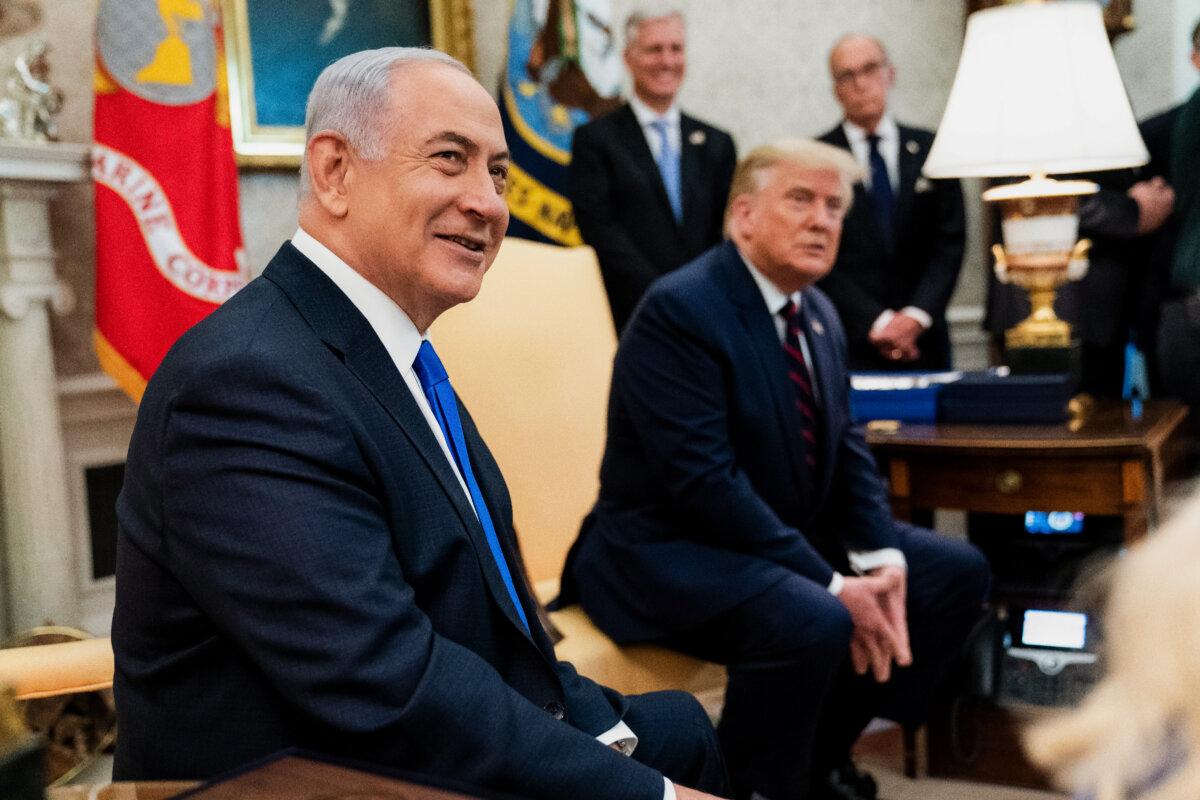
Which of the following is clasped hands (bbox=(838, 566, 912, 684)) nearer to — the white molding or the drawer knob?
the drawer knob

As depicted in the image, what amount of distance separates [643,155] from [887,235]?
0.81m

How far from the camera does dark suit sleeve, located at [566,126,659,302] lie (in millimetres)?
3496

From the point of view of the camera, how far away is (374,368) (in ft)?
4.23

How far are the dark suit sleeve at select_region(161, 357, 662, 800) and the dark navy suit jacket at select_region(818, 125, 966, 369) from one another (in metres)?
2.69

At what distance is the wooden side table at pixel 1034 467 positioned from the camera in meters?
2.59

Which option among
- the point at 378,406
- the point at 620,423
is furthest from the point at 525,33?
the point at 378,406

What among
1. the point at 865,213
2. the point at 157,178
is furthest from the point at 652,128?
the point at 157,178

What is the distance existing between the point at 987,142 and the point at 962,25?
2748 millimetres

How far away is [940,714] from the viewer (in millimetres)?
2855

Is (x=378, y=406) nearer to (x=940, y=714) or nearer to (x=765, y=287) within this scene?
(x=765, y=287)

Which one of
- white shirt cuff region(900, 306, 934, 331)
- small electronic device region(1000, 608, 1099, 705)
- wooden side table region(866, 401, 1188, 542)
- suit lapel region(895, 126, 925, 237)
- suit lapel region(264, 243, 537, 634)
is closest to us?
suit lapel region(264, 243, 537, 634)

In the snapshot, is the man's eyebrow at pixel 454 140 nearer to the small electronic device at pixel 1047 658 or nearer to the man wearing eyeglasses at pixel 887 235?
the small electronic device at pixel 1047 658

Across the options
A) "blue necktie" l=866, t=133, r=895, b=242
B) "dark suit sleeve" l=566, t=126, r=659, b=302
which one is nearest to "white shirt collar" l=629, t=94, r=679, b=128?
"dark suit sleeve" l=566, t=126, r=659, b=302

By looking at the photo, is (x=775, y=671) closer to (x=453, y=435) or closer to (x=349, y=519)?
(x=453, y=435)
